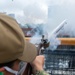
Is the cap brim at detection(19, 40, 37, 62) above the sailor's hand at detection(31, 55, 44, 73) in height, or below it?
above

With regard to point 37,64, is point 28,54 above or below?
above

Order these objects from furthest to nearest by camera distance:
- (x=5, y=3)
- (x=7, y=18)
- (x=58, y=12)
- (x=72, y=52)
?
(x=5, y=3)
(x=58, y=12)
(x=72, y=52)
(x=7, y=18)

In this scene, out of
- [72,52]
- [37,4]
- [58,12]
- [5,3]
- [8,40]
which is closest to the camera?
[8,40]

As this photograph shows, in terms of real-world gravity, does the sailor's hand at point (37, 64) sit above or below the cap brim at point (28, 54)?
below

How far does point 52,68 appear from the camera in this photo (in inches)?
142

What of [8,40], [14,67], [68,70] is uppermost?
[8,40]

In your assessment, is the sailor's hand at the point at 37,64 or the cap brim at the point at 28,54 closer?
the cap brim at the point at 28,54

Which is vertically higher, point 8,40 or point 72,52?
point 8,40

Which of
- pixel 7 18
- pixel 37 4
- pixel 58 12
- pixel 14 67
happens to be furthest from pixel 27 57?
pixel 37 4

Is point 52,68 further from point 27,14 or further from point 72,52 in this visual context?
point 27,14

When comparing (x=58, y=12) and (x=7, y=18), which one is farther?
(x=58, y=12)

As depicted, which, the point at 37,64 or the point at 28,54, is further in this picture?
the point at 37,64

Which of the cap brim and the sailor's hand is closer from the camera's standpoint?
the cap brim

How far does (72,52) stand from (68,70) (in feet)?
0.71
